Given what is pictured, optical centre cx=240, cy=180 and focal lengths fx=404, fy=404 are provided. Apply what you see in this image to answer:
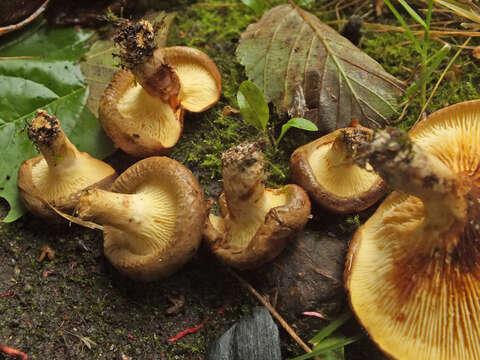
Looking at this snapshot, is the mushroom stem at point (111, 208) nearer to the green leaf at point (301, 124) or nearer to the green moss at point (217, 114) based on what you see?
the green moss at point (217, 114)

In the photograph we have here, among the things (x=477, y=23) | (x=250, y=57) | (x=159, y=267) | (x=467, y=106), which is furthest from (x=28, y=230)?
(x=477, y=23)

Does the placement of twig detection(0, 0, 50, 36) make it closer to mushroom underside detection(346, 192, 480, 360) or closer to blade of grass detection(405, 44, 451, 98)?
blade of grass detection(405, 44, 451, 98)

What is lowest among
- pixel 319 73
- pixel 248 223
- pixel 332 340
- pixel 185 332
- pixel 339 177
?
pixel 185 332

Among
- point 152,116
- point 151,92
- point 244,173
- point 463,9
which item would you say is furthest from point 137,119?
point 463,9

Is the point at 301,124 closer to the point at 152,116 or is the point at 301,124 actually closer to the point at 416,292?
the point at 152,116

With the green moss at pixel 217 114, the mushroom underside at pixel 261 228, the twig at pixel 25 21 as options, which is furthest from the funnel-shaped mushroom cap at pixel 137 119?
the twig at pixel 25 21

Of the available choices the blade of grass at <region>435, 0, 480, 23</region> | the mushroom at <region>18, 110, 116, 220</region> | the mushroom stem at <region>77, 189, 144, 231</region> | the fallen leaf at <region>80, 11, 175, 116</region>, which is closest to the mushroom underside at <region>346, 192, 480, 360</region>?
the mushroom stem at <region>77, 189, 144, 231</region>
